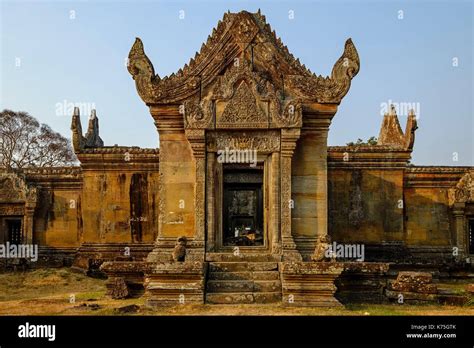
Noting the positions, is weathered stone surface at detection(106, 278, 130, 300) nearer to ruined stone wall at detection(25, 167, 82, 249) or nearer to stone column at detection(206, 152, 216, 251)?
stone column at detection(206, 152, 216, 251)

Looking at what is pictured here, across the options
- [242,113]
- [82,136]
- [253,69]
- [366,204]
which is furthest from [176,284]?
[82,136]

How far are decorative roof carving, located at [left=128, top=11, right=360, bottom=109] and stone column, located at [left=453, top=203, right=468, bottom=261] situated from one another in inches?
295

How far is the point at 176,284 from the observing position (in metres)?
11.6

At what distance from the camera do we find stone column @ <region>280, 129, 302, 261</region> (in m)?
13.1

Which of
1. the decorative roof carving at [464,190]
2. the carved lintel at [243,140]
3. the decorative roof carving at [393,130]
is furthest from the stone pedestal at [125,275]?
the decorative roof carving at [464,190]

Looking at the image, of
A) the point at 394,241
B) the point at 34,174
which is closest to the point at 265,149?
the point at 394,241

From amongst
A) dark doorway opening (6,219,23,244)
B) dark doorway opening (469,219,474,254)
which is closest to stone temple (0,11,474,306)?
dark doorway opening (469,219,474,254)

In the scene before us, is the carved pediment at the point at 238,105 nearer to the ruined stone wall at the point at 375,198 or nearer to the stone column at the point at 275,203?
the stone column at the point at 275,203

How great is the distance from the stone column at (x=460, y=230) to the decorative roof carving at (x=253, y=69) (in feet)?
24.6

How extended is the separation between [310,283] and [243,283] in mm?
1499

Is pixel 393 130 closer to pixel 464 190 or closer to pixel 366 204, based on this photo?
pixel 464 190

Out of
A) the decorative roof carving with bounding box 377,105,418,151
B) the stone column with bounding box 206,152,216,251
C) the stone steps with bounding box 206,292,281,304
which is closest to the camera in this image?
the stone steps with bounding box 206,292,281,304
